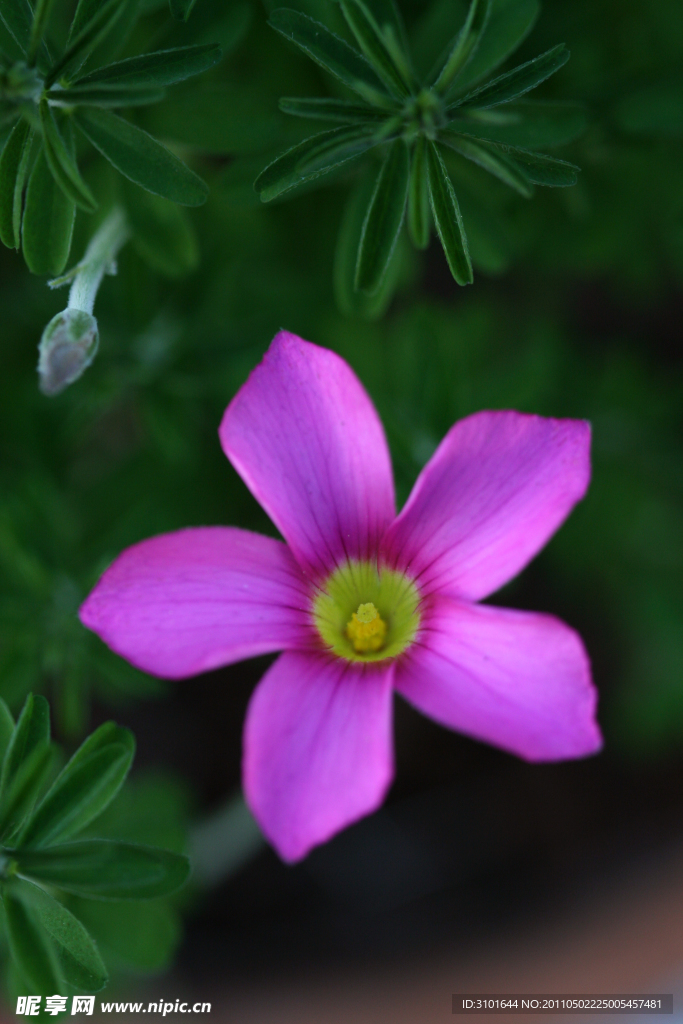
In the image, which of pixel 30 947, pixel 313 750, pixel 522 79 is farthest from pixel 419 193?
pixel 30 947

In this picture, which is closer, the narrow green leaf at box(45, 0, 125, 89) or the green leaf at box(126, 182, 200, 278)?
the narrow green leaf at box(45, 0, 125, 89)

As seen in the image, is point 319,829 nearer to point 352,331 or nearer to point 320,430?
point 320,430

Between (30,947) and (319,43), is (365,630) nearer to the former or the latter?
(30,947)

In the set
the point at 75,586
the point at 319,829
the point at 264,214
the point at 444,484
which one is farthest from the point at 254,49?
the point at 319,829

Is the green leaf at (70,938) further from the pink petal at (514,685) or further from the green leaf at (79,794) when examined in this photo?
the pink petal at (514,685)

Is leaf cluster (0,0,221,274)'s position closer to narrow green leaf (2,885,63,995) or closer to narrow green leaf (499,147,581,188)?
narrow green leaf (499,147,581,188)

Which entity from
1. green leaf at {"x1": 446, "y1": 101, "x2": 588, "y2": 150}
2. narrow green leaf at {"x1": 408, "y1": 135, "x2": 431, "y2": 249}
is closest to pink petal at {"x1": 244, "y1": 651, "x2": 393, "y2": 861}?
narrow green leaf at {"x1": 408, "y1": 135, "x2": 431, "y2": 249}

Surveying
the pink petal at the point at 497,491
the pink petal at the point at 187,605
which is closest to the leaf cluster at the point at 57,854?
the pink petal at the point at 187,605

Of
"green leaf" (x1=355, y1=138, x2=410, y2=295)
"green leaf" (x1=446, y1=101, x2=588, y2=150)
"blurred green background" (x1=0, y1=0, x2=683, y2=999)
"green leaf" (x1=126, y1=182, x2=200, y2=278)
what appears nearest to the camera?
"green leaf" (x1=355, y1=138, x2=410, y2=295)
